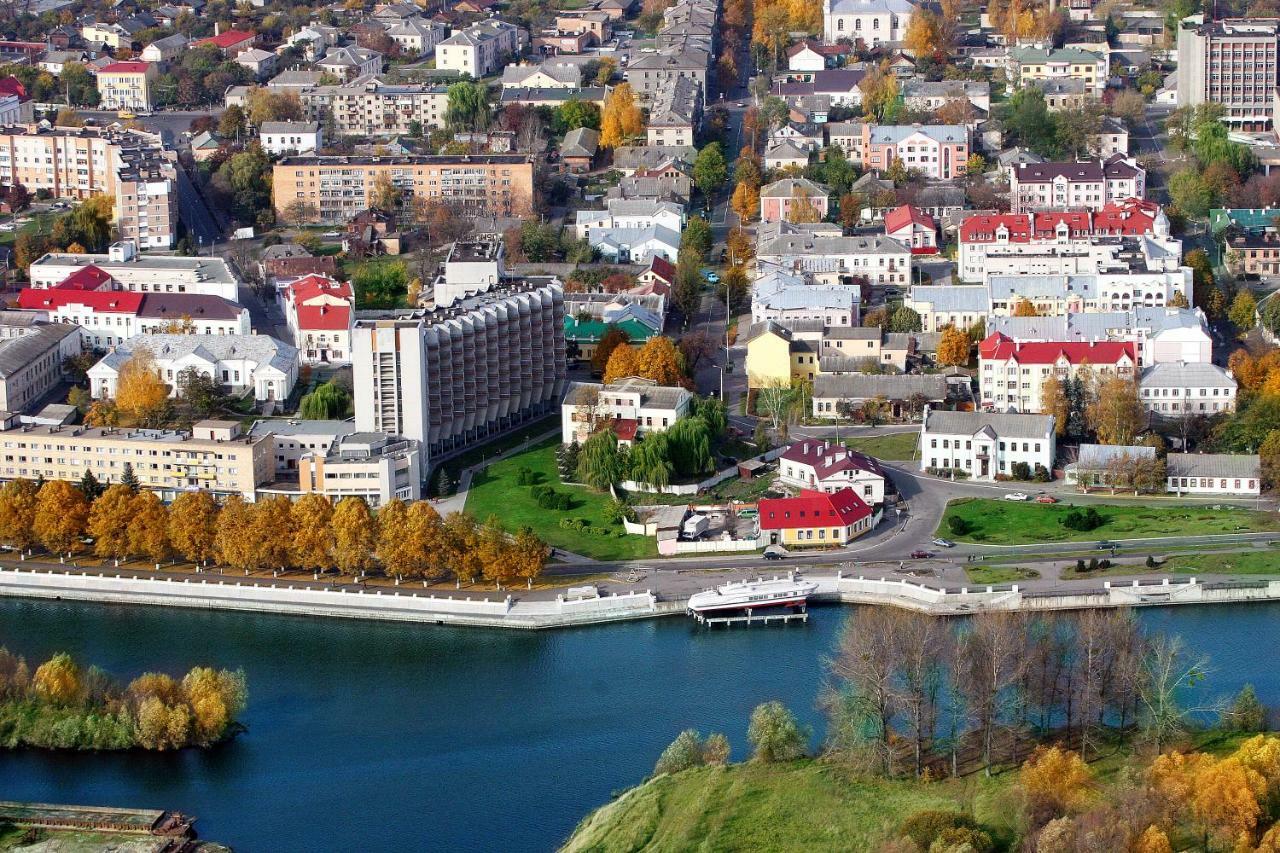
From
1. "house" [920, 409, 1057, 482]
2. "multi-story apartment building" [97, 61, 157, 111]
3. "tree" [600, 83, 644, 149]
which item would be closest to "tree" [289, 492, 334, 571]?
"house" [920, 409, 1057, 482]

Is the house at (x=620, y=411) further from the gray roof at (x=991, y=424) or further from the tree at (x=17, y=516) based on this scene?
the tree at (x=17, y=516)

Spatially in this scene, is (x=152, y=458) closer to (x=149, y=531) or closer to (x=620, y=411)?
(x=149, y=531)

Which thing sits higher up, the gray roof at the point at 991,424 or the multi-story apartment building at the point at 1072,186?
the multi-story apartment building at the point at 1072,186

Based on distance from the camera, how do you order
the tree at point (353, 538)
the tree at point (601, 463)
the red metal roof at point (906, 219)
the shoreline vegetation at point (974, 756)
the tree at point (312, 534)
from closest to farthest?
the shoreline vegetation at point (974, 756) < the tree at point (353, 538) < the tree at point (312, 534) < the tree at point (601, 463) < the red metal roof at point (906, 219)

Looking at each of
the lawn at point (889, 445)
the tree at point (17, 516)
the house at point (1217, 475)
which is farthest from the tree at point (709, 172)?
the tree at point (17, 516)

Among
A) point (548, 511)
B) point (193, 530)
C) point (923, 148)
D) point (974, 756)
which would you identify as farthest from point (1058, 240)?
point (974, 756)

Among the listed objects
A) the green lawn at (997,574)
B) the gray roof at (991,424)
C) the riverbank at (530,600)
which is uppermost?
the gray roof at (991,424)

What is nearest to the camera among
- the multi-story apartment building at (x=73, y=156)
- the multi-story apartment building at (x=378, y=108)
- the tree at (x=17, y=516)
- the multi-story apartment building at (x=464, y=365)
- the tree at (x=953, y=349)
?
the tree at (x=17, y=516)

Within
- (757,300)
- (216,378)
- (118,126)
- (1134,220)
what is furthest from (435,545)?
(118,126)
